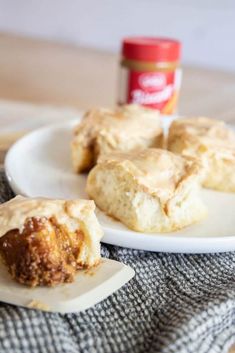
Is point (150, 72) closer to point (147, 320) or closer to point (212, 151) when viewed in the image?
point (212, 151)

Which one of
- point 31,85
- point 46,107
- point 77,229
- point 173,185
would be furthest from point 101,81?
point 77,229

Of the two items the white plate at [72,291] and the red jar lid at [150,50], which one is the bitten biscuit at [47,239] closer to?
the white plate at [72,291]

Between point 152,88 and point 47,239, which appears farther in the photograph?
point 152,88

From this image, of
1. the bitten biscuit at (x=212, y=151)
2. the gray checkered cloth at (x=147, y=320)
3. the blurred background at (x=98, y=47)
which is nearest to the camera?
the gray checkered cloth at (x=147, y=320)

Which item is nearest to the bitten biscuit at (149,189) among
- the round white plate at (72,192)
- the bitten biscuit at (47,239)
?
the round white plate at (72,192)

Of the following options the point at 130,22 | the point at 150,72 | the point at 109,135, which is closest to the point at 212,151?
the point at 109,135

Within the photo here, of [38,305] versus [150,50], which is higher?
[150,50]
